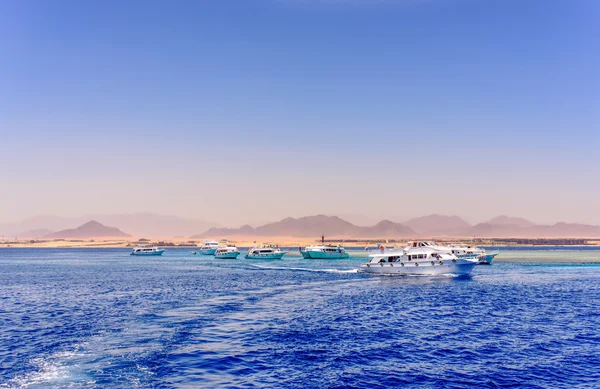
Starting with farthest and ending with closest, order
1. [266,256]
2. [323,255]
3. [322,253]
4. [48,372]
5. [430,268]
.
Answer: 1. [266,256]
2. [323,255]
3. [322,253]
4. [430,268]
5. [48,372]

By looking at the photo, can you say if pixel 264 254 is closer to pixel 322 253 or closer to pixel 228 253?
pixel 228 253

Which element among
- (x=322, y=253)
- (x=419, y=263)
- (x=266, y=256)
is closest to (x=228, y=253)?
(x=266, y=256)

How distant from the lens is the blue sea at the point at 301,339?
27.8 metres

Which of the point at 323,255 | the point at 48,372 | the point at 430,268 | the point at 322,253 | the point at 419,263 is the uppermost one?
the point at 419,263

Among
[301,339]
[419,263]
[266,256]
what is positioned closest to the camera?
[301,339]

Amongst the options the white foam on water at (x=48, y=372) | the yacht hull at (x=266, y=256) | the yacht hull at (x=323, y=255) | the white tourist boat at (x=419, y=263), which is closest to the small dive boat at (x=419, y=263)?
the white tourist boat at (x=419, y=263)

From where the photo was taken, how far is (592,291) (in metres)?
69.6

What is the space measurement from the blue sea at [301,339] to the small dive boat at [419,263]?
66.1ft

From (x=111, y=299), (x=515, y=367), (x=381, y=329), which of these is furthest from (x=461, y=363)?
(x=111, y=299)

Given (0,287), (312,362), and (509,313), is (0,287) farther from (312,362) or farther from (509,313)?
(509,313)

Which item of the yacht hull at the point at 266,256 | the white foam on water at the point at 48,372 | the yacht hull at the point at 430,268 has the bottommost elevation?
the yacht hull at the point at 266,256

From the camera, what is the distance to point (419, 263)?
3580 inches

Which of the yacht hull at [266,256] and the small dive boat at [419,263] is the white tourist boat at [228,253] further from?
the small dive boat at [419,263]

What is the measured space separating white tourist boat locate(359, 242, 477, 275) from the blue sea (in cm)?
2015
